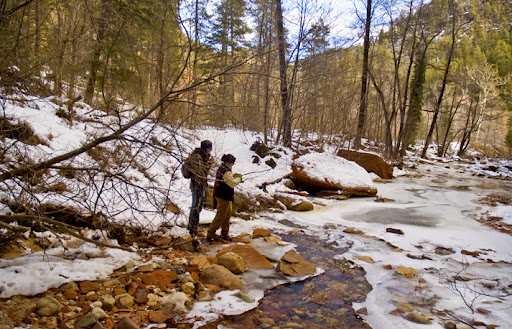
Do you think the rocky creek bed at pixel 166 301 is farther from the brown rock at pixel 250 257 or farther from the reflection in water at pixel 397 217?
the reflection in water at pixel 397 217

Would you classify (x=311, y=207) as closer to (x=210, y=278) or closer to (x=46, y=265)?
(x=210, y=278)

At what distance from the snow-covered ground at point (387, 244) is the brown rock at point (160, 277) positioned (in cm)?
50

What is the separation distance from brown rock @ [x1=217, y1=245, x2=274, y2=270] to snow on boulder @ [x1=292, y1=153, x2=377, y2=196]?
18.9 feet

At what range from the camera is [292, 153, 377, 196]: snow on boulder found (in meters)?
10.3

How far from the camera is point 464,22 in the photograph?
22578mm

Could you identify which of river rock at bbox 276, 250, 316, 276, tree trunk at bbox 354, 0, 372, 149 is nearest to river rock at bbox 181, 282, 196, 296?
river rock at bbox 276, 250, 316, 276

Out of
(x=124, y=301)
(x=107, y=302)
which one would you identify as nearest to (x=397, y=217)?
(x=124, y=301)

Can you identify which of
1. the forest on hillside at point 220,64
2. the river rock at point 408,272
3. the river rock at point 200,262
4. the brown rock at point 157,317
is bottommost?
the river rock at point 408,272

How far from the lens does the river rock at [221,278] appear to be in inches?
155

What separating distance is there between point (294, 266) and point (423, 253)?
2532 mm

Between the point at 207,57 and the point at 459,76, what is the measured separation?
1392 inches

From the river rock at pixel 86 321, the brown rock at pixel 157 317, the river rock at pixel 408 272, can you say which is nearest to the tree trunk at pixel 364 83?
the river rock at pixel 408 272

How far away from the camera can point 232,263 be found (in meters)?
4.41

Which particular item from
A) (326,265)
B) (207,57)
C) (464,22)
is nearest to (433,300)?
(326,265)
